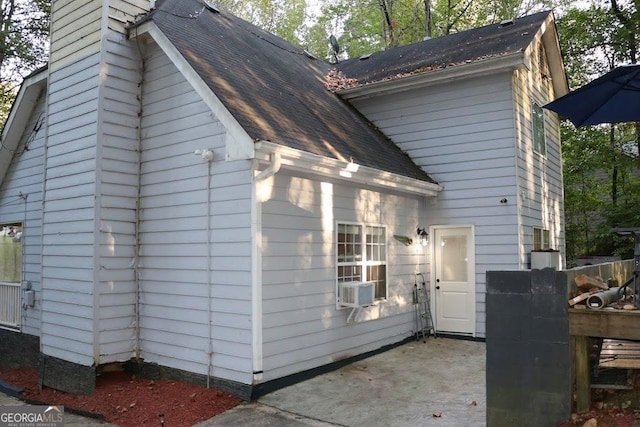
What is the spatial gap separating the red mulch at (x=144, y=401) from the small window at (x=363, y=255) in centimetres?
242

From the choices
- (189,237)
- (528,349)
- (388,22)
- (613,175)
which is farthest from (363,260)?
(388,22)

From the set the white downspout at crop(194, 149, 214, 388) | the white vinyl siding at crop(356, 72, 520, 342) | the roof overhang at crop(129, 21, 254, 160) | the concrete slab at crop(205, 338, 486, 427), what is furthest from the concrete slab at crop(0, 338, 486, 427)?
the roof overhang at crop(129, 21, 254, 160)

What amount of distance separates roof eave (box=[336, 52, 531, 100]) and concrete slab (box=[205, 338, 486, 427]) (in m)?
4.74

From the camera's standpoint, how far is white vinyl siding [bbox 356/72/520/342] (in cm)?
846

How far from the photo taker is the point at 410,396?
555 centimetres

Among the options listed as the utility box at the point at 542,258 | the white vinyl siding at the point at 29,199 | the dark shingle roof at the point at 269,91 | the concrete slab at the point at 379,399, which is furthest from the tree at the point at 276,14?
the concrete slab at the point at 379,399

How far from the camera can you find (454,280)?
29.3 feet

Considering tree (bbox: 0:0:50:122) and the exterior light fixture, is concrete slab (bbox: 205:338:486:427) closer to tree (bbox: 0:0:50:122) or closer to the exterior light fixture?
the exterior light fixture

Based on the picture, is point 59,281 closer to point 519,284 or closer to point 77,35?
point 77,35

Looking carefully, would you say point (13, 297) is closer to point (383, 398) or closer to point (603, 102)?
point (383, 398)

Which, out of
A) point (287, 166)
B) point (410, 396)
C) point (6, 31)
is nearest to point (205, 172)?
point (287, 166)

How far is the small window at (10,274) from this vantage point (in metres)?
9.31

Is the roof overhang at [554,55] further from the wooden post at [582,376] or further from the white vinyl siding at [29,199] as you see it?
the white vinyl siding at [29,199]

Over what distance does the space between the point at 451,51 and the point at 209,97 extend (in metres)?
6.10
